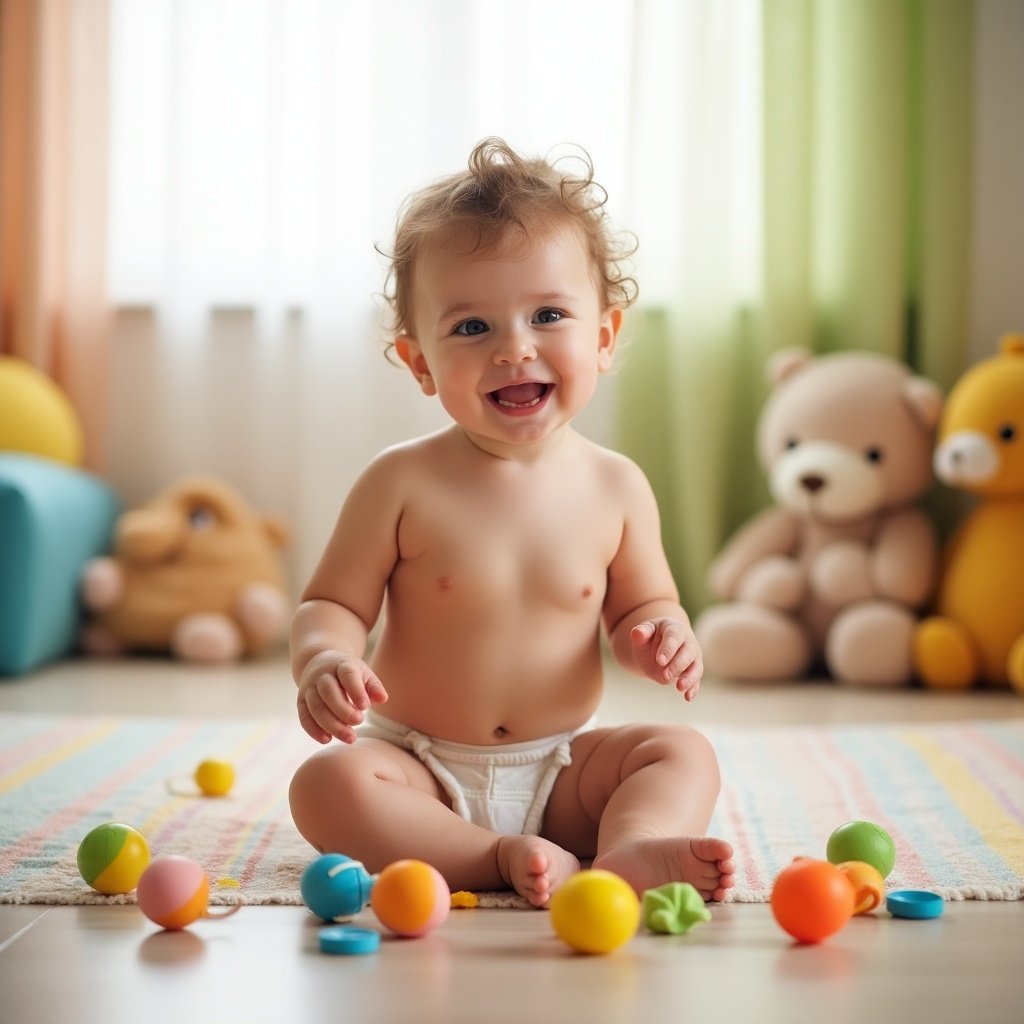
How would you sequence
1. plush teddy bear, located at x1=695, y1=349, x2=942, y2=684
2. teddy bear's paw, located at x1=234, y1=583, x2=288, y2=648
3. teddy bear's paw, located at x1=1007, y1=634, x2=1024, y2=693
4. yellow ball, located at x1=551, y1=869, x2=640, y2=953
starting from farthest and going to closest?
1. teddy bear's paw, located at x1=234, y1=583, x2=288, y2=648
2. plush teddy bear, located at x1=695, y1=349, x2=942, y2=684
3. teddy bear's paw, located at x1=1007, y1=634, x2=1024, y2=693
4. yellow ball, located at x1=551, y1=869, x2=640, y2=953

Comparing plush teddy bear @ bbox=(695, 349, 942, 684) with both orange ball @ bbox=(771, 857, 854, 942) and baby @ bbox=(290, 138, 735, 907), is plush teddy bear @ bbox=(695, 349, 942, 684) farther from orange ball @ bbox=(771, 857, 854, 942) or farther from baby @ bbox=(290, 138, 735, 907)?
orange ball @ bbox=(771, 857, 854, 942)

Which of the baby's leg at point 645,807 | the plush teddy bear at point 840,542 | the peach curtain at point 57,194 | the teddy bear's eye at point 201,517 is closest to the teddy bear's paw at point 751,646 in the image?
the plush teddy bear at point 840,542

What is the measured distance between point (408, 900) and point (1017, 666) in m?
1.55

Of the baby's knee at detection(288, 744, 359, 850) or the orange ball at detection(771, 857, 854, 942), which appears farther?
the baby's knee at detection(288, 744, 359, 850)

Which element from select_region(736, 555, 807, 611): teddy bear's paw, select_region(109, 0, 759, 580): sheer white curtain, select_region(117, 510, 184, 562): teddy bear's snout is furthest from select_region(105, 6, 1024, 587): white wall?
select_region(736, 555, 807, 611): teddy bear's paw

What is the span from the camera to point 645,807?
98 centimetres

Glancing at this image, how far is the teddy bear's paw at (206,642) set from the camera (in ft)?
8.30

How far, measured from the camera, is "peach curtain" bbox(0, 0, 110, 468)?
9.00ft

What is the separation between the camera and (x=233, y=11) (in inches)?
108

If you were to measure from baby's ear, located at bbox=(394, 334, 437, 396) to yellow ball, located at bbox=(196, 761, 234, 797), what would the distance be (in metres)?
0.42

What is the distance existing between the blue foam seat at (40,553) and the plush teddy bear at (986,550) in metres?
1.48

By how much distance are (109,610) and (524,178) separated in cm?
173

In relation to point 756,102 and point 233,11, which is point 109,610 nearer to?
point 233,11

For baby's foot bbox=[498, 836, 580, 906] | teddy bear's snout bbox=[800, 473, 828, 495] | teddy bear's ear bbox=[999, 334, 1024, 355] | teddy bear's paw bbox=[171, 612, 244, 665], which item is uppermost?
teddy bear's ear bbox=[999, 334, 1024, 355]
